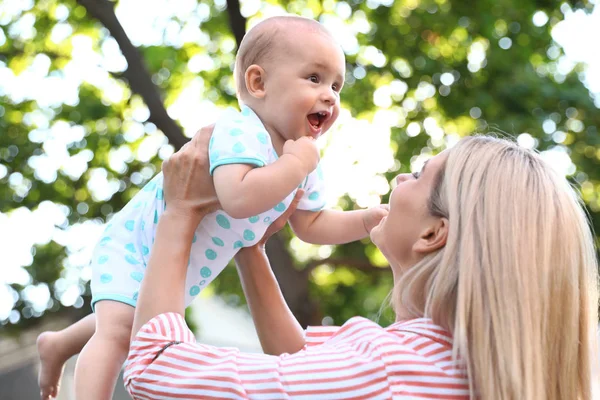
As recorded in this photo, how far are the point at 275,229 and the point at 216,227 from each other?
0.80 ft

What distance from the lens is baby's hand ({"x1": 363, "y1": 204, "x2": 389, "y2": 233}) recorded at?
2418mm

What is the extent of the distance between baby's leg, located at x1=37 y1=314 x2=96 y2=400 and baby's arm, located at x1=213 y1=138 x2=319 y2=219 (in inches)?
31.7

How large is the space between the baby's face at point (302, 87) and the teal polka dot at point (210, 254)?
0.39 metres

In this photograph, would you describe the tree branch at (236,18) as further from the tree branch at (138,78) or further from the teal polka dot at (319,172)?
the teal polka dot at (319,172)

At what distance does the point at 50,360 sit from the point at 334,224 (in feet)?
3.50

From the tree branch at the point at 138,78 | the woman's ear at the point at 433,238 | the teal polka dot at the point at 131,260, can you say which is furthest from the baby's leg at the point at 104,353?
the tree branch at the point at 138,78

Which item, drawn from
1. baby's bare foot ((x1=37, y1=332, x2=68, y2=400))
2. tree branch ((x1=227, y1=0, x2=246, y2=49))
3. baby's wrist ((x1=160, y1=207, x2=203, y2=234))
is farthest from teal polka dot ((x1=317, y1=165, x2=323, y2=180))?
tree branch ((x1=227, y1=0, x2=246, y2=49))

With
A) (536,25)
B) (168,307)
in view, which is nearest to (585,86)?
(536,25)

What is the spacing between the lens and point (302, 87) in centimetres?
223

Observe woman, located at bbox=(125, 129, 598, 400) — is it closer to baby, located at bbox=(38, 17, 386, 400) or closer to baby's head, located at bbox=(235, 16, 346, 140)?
baby, located at bbox=(38, 17, 386, 400)

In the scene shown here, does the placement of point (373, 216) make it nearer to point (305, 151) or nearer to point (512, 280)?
point (305, 151)

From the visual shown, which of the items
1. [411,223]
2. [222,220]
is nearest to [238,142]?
[222,220]

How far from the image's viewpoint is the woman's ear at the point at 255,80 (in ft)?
7.54

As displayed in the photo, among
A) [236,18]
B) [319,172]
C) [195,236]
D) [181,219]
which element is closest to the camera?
[181,219]
